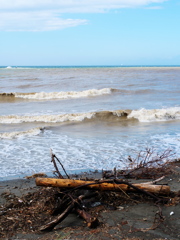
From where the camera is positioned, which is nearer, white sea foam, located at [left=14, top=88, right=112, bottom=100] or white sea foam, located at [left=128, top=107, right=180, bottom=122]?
white sea foam, located at [left=128, top=107, right=180, bottom=122]

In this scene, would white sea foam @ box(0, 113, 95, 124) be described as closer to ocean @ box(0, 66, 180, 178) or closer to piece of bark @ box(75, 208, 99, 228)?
ocean @ box(0, 66, 180, 178)

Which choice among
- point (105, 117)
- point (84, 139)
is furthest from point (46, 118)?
point (84, 139)

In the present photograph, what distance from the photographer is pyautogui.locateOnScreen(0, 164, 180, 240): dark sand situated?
3436 mm

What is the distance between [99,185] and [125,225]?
667 millimetres

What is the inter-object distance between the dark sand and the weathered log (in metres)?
0.22

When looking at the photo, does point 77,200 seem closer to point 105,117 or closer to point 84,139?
point 84,139

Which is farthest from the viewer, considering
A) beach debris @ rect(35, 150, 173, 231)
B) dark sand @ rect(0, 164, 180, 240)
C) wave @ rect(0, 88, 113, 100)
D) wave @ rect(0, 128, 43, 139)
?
wave @ rect(0, 88, 113, 100)

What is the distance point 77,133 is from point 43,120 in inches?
135

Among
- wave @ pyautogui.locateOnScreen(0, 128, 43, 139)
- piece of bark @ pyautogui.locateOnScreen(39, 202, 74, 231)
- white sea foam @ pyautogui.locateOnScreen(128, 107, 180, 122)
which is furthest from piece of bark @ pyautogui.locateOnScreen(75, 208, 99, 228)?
white sea foam @ pyautogui.locateOnScreen(128, 107, 180, 122)

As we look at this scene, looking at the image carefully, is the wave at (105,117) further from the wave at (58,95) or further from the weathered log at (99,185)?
the weathered log at (99,185)

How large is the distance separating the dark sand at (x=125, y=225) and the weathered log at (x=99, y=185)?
0.22 meters

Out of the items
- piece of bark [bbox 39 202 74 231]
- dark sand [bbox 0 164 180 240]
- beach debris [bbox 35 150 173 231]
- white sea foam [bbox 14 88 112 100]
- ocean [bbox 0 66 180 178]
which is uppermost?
white sea foam [bbox 14 88 112 100]

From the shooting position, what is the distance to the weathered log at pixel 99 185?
4.07m

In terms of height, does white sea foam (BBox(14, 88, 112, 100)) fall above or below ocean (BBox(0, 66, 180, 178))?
above
